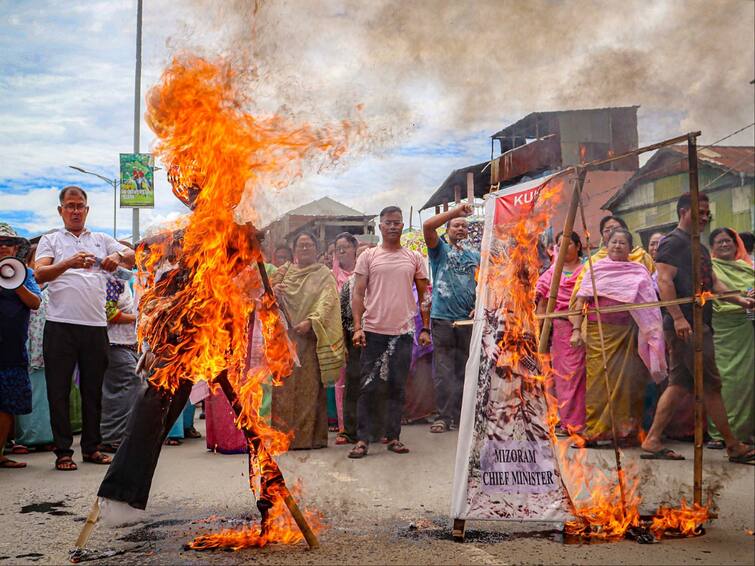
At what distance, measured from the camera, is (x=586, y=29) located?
152 inches

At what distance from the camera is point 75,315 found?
6.04 metres

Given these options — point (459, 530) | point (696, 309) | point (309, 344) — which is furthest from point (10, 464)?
point (696, 309)

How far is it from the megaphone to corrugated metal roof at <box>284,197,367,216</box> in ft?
9.84

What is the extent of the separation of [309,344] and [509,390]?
227 cm

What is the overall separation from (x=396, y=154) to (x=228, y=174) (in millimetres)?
1000

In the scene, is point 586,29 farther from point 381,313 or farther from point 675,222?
point 381,313

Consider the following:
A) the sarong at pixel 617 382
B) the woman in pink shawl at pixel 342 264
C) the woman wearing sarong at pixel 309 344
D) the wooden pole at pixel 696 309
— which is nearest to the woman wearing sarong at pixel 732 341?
the wooden pole at pixel 696 309

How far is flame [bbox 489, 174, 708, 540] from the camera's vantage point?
3654 mm

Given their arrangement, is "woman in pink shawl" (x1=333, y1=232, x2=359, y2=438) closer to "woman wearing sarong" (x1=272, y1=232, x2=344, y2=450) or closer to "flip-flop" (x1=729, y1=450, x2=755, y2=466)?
"woman wearing sarong" (x1=272, y1=232, x2=344, y2=450)

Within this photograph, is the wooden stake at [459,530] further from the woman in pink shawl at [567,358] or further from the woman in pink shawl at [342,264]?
the woman in pink shawl at [342,264]

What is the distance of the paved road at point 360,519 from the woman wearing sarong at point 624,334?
0.27 m

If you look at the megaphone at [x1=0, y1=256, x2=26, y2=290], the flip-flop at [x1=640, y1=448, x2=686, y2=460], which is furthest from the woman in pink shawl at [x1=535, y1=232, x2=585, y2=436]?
the megaphone at [x1=0, y1=256, x2=26, y2=290]

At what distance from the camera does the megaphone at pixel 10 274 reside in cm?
598

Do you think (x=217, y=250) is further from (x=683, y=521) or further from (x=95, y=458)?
(x=95, y=458)
